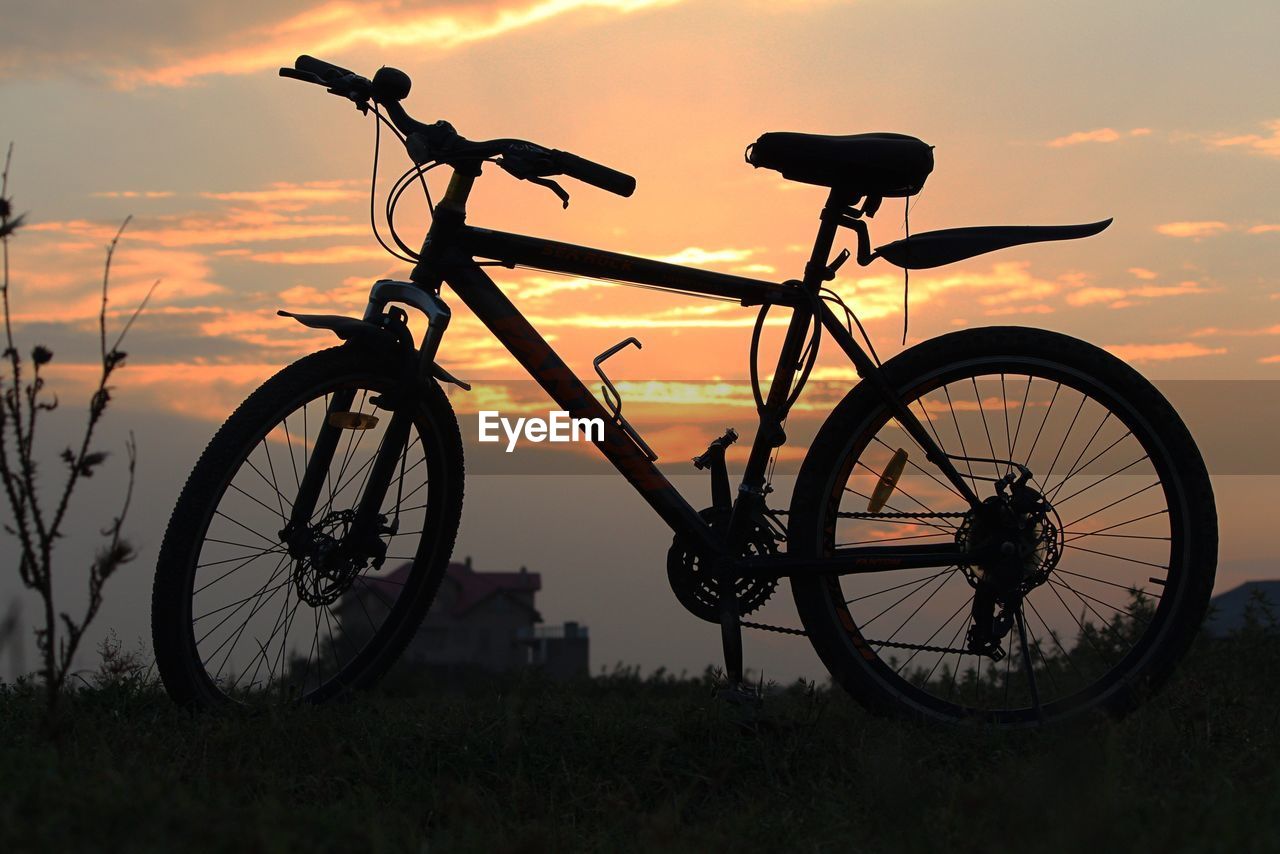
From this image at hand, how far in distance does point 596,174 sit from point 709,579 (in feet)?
4.83

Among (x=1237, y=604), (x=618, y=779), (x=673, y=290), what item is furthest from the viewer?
(x=1237, y=604)

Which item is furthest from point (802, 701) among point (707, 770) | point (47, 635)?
point (47, 635)

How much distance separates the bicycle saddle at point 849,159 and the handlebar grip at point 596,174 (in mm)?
441

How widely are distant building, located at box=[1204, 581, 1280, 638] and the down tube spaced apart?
10.9 feet

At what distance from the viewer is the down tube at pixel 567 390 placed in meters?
4.23

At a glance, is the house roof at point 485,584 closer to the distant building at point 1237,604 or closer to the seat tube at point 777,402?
the distant building at point 1237,604

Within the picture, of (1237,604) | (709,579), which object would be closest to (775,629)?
(709,579)

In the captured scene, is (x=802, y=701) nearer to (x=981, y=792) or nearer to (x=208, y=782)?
(x=981, y=792)

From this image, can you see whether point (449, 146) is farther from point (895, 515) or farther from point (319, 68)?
point (895, 515)

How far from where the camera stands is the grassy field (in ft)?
8.63

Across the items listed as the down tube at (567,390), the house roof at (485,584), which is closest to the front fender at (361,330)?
the down tube at (567,390)

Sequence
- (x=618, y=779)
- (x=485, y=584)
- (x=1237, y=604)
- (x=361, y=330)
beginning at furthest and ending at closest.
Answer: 1. (x=485, y=584)
2. (x=1237, y=604)
3. (x=361, y=330)
4. (x=618, y=779)

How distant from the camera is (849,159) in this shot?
13.5 ft

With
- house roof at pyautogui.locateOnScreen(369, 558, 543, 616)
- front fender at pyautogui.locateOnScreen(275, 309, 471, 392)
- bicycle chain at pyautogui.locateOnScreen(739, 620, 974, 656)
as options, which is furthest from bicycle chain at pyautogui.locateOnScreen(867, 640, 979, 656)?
house roof at pyautogui.locateOnScreen(369, 558, 543, 616)
